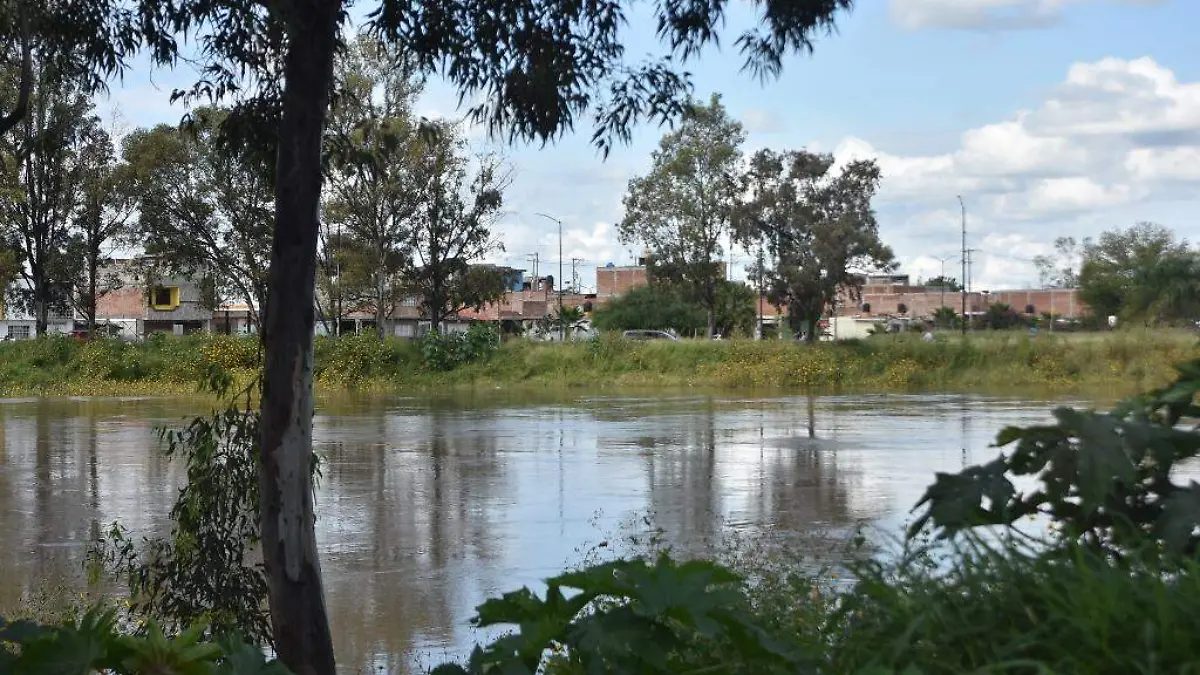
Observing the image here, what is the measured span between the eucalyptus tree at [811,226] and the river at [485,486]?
66.9 ft

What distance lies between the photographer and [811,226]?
50344 mm

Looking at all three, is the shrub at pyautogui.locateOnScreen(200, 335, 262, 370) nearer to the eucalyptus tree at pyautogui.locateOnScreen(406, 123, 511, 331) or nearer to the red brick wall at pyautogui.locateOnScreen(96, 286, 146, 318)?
the eucalyptus tree at pyautogui.locateOnScreen(406, 123, 511, 331)

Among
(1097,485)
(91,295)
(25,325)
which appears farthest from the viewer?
(25,325)

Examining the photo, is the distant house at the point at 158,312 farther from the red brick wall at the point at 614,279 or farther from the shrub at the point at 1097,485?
the shrub at the point at 1097,485

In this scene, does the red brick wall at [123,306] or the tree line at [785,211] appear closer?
Result: the tree line at [785,211]

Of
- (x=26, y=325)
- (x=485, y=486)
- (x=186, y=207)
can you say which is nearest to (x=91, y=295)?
(x=186, y=207)

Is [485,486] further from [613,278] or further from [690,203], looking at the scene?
[613,278]

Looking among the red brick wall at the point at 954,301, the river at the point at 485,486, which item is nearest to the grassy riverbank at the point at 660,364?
the river at the point at 485,486

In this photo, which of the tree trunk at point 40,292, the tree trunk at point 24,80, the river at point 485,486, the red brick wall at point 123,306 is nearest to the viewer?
the tree trunk at point 24,80

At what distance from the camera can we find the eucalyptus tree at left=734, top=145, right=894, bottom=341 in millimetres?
50281

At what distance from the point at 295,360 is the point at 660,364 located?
124ft

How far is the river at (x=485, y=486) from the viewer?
10266mm

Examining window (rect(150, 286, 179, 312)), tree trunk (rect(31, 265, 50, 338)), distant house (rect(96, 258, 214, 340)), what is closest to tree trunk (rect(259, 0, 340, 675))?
tree trunk (rect(31, 265, 50, 338))

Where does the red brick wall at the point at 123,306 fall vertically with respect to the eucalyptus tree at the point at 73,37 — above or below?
above
